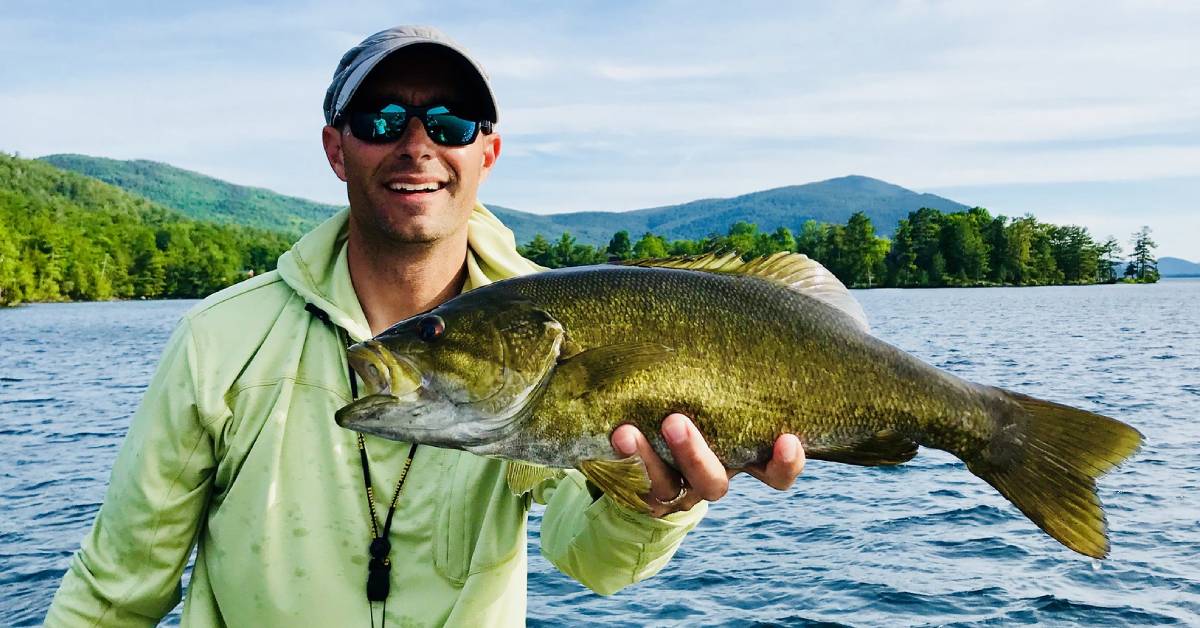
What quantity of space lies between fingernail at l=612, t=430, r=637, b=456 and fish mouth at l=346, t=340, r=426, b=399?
0.57m

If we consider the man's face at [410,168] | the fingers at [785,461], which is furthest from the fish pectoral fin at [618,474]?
the man's face at [410,168]

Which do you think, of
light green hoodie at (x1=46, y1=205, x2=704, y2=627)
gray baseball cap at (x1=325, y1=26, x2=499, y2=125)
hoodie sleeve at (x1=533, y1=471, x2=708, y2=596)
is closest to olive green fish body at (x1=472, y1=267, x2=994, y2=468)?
hoodie sleeve at (x1=533, y1=471, x2=708, y2=596)

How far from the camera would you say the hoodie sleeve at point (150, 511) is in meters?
3.32

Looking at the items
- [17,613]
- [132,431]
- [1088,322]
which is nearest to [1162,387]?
[17,613]

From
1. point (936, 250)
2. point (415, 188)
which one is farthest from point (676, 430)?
point (936, 250)

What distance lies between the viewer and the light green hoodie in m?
3.33

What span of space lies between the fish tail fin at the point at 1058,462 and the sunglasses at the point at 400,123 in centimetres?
211

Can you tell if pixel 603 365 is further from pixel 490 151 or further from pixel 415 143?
pixel 490 151

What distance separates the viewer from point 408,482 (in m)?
3.46

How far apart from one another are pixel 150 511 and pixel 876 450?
2.43 m

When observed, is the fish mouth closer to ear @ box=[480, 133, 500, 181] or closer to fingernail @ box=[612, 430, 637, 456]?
fingernail @ box=[612, 430, 637, 456]

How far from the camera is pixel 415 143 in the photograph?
11.6 ft

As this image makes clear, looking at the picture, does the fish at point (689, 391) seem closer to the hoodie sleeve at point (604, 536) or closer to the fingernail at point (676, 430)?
the fingernail at point (676, 430)

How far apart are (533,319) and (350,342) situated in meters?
1.07
